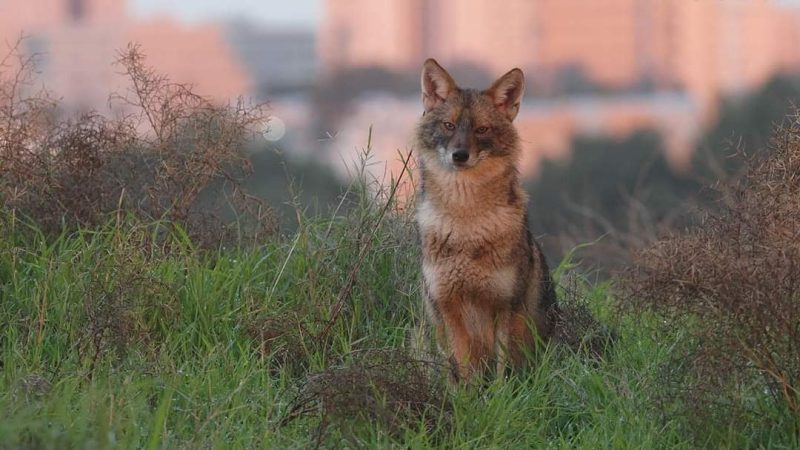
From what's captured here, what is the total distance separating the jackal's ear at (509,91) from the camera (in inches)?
263

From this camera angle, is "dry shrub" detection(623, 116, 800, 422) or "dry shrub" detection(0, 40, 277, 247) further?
"dry shrub" detection(0, 40, 277, 247)

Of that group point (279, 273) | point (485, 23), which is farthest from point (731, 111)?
point (279, 273)

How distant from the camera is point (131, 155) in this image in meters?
7.29

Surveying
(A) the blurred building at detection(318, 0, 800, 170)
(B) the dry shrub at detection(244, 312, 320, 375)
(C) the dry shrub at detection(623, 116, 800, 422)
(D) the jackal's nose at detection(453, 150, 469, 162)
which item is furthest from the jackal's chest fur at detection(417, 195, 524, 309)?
(A) the blurred building at detection(318, 0, 800, 170)

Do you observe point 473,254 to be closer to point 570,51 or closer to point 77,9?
point 570,51

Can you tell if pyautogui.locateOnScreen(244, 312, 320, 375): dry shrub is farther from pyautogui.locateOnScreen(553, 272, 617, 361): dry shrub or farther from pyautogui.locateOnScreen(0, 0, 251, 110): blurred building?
pyautogui.locateOnScreen(0, 0, 251, 110): blurred building

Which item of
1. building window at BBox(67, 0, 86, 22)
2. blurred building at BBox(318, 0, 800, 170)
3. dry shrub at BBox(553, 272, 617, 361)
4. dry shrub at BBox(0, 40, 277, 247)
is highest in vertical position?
dry shrub at BBox(0, 40, 277, 247)

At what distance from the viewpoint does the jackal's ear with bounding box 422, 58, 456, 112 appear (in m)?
6.67

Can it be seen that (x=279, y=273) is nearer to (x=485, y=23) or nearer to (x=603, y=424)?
(x=603, y=424)

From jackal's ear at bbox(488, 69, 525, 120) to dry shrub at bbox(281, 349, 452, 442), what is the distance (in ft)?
5.61

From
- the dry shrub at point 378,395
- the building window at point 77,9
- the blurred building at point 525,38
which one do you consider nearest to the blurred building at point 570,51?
the blurred building at point 525,38

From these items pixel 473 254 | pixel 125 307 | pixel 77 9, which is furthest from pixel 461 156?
pixel 77 9

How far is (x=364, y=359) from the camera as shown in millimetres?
5465

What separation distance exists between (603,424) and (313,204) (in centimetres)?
286
